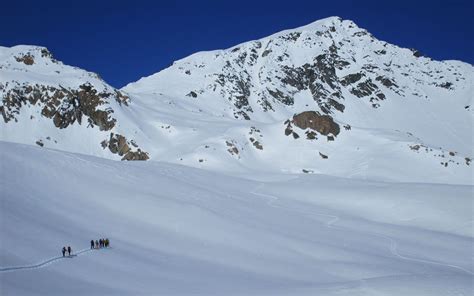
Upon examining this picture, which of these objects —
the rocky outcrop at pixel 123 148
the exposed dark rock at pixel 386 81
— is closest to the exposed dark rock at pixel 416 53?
the exposed dark rock at pixel 386 81

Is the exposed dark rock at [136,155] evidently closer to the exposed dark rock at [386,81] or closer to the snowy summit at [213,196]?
the snowy summit at [213,196]

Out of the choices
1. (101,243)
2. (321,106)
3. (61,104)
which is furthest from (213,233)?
(321,106)

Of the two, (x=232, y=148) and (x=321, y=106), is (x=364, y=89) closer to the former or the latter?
(x=321, y=106)

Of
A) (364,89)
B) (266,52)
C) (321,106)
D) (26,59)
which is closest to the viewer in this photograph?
(26,59)

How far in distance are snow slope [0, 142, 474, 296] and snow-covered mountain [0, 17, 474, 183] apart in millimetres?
27392

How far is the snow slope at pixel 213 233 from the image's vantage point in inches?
783

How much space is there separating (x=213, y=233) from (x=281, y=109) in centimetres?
11233

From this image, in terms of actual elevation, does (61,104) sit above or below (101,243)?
above

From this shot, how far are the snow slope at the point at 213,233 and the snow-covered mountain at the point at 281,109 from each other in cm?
2739

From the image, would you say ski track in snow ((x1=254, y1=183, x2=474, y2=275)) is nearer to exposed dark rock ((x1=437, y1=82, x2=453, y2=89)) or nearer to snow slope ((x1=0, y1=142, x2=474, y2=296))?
snow slope ((x1=0, y1=142, x2=474, y2=296))

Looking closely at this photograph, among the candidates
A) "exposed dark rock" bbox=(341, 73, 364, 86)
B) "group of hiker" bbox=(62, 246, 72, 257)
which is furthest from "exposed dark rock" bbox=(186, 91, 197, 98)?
"group of hiker" bbox=(62, 246, 72, 257)

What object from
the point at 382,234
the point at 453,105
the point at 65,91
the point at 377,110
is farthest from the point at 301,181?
the point at 453,105

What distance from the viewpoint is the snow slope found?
1989 centimetres

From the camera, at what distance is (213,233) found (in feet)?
104
